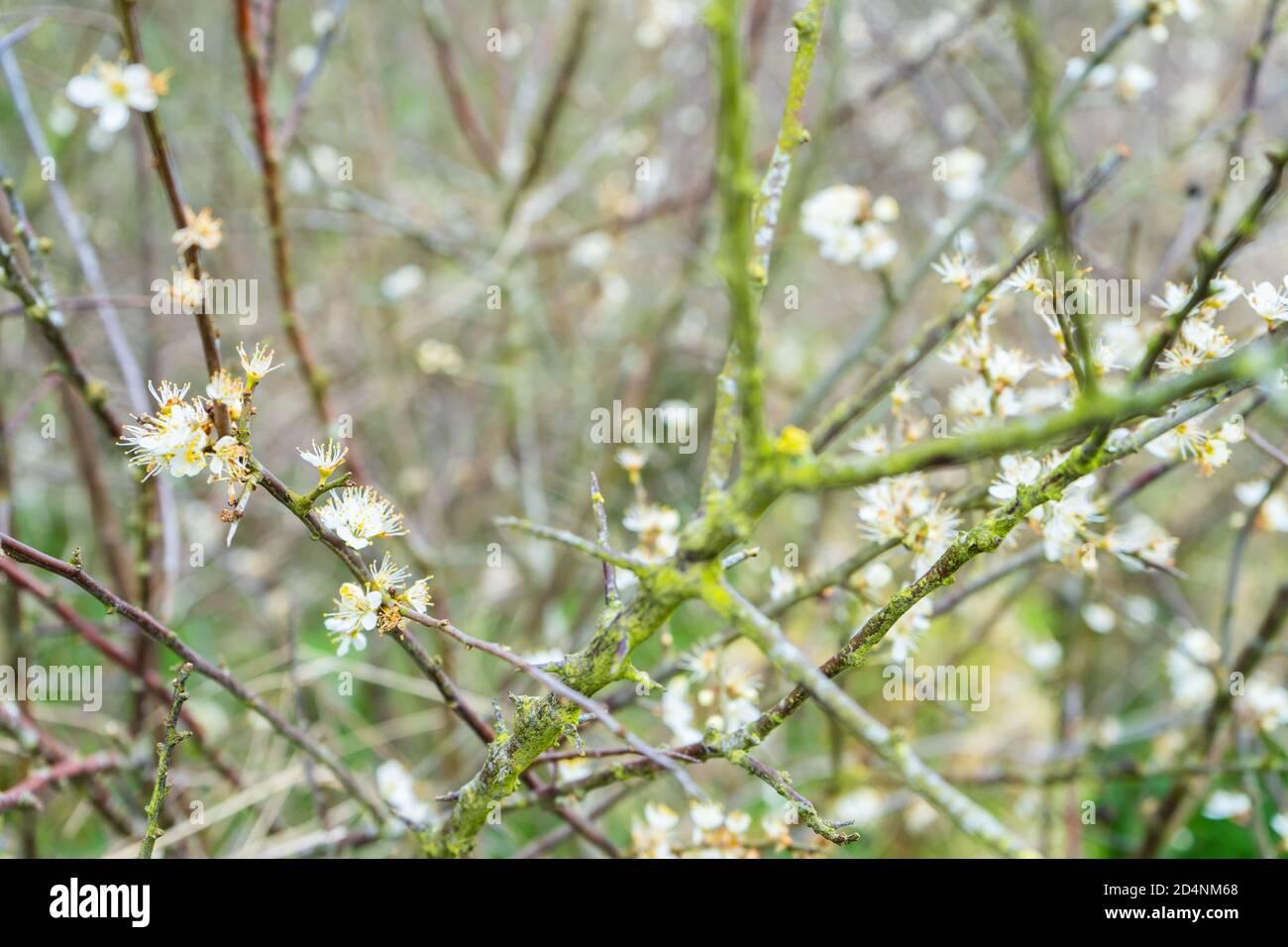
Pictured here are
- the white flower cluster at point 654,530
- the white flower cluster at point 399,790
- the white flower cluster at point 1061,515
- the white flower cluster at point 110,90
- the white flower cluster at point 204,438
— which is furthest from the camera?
the white flower cluster at point 399,790

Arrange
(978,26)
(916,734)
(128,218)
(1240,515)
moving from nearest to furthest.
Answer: (1240,515), (978,26), (916,734), (128,218)

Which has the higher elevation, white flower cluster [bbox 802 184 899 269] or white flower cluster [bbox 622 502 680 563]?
white flower cluster [bbox 802 184 899 269]

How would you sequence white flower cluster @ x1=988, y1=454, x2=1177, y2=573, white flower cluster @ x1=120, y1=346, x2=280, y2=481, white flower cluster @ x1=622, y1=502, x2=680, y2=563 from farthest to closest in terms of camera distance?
white flower cluster @ x1=622, y1=502, x2=680, y2=563 < white flower cluster @ x1=988, y1=454, x2=1177, y2=573 < white flower cluster @ x1=120, y1=346, x2=280, y2=481

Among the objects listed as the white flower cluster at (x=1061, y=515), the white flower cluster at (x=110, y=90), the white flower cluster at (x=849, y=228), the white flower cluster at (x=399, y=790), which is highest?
the white flower cluster at (x=849, y=228)

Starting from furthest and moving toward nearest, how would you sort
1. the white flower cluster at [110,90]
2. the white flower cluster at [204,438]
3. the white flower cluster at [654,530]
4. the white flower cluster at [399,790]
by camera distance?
the white flower cluster at [399,790]
the white flower cluster at [654,530]
the white flower cluster at [110,90]
the white flower cluster at [204,438]

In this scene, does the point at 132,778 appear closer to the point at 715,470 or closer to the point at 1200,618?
the point at 715,470

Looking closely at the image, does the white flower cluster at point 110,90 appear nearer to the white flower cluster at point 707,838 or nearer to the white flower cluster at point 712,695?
the white flower cluster at point 712,695

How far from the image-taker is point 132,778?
180 centimetres

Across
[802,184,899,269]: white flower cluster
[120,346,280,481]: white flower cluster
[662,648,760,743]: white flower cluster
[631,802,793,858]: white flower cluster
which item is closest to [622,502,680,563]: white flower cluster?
[662,648,760,743]: white flower cluster

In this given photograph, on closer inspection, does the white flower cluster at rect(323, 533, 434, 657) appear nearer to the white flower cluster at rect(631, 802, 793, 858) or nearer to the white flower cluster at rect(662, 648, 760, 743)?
the white flower cluster at rect(662, 648, 760, 743)

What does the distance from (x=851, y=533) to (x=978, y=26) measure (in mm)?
1854
